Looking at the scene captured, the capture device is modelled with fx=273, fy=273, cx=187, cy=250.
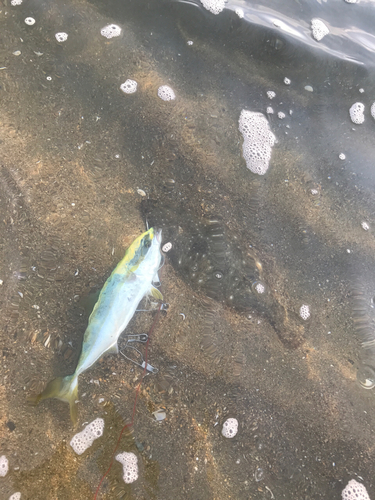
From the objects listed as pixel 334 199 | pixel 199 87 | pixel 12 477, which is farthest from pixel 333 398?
pixel 199 87

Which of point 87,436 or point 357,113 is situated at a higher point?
point 357,113

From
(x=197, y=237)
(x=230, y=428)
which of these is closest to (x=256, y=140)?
(x=197, y=237)

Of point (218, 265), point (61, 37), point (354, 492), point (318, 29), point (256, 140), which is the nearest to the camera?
point (354, 492)

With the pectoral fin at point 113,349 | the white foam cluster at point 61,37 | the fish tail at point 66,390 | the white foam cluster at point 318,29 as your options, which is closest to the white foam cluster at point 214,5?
the white foam cluster at point 318,29

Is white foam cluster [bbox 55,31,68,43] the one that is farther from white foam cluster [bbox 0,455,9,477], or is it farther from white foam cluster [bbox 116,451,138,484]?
white foam cluster [bbox 116,451,138,484]

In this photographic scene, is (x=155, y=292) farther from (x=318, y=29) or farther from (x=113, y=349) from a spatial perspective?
(x=318, y=29)

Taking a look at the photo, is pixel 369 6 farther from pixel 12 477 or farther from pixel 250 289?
pixel 12 477

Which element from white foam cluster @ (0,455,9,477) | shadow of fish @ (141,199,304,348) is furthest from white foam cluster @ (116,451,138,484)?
shadow of fish @ (141,199,304,348)

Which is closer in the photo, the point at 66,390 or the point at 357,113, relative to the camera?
the point at 66,390
